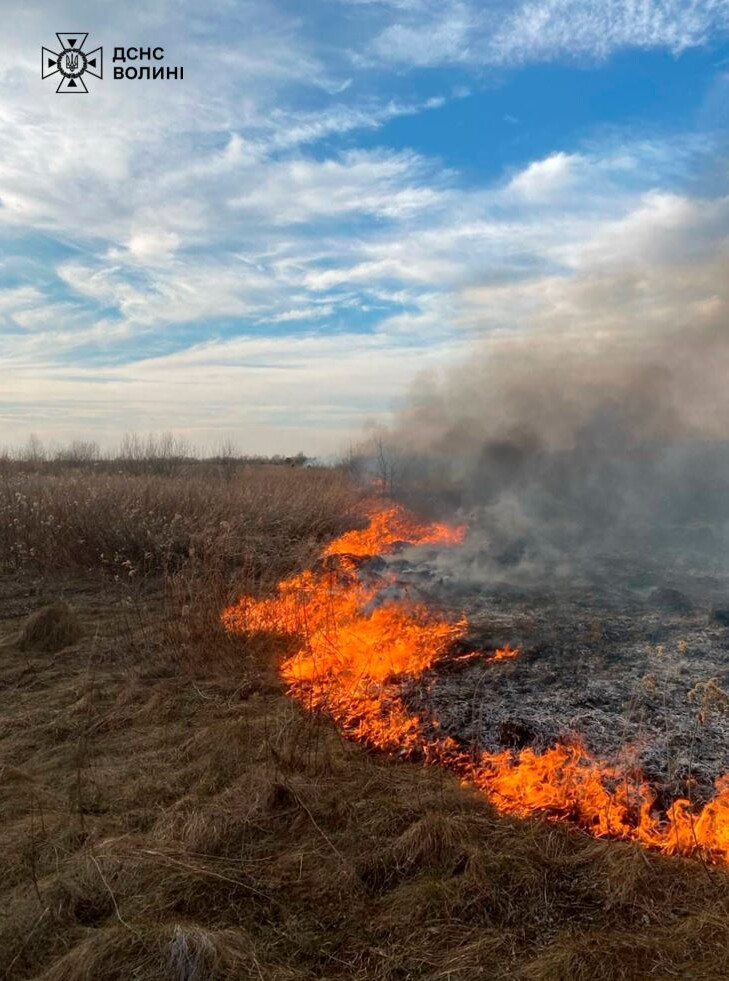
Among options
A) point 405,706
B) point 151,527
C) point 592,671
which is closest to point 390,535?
point 151,527

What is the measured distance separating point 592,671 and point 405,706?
185cm

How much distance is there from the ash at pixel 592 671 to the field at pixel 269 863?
33.7 inches

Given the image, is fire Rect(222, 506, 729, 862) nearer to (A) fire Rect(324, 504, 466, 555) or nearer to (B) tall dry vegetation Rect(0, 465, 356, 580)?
(A) fire Rect(324, 504, 466, 555)

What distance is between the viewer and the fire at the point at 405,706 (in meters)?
4.29

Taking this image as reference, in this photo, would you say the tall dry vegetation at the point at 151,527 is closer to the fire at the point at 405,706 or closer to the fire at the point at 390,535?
the fire at the point at 390,535

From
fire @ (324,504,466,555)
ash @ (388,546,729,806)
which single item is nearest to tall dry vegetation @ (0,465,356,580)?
fire @ (324,504,466,555)

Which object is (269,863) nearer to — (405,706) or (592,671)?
(405,706)

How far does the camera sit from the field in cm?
321

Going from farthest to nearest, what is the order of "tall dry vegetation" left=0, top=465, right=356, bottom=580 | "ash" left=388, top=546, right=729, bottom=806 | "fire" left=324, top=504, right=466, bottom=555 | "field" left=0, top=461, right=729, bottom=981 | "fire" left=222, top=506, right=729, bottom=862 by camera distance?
"fire" left=324, top=504, right=466, bottom=555
"tall dry vegetation" left=0, top=465, right=356, bottom=580
"ash" left=388, top=546, right=729, bottom=806
"fire" left=222, top=506, right=729, bottom=862
"field" left=0, top=461, right=729, bottom=981

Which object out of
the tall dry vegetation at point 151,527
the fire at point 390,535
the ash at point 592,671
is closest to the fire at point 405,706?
the ash at point 592,671

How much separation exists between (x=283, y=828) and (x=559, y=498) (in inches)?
545

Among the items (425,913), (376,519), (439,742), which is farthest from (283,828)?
(376,519)

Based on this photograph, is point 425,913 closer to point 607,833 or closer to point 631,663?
point 607,833

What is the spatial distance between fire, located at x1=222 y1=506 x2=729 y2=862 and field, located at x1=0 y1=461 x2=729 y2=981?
0.20 metres
